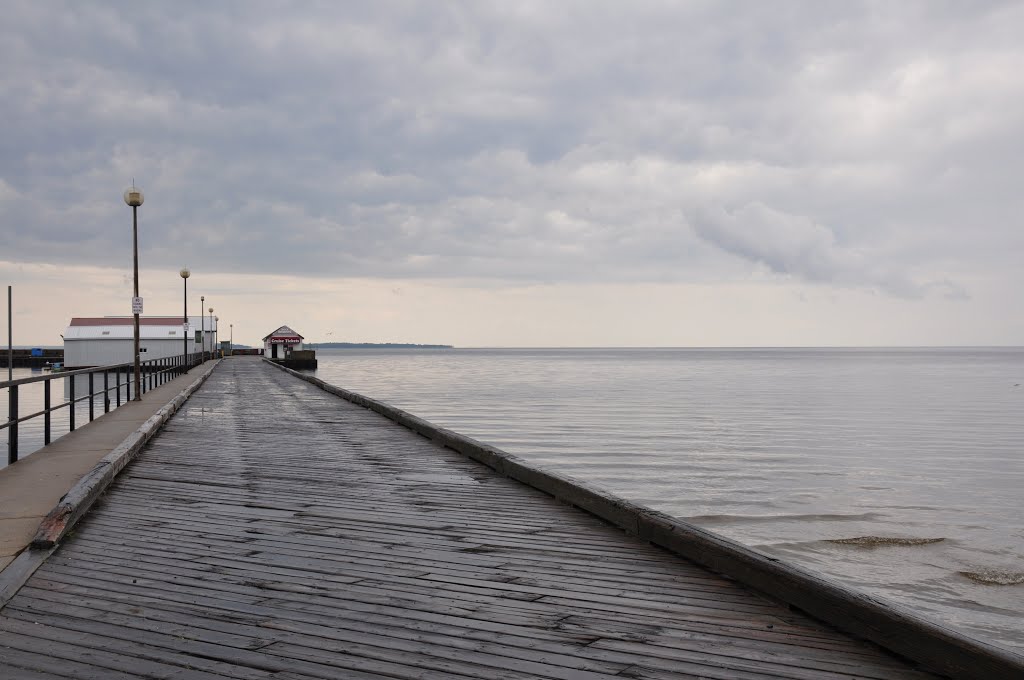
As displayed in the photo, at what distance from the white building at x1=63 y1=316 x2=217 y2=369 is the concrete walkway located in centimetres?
6928

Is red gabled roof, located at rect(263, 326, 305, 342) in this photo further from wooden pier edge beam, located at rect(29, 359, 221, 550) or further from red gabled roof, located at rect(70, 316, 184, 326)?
wooden pier edge beam, located at rect(29, 359, 221, 550)

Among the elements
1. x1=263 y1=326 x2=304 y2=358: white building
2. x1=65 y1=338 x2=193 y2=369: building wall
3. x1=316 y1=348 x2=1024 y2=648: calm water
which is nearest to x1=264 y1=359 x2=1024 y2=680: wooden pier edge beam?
x1=316 y1=348 x2=1024 y2=648: calm water

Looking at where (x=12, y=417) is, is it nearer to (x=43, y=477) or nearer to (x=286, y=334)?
(x=43, y=477)

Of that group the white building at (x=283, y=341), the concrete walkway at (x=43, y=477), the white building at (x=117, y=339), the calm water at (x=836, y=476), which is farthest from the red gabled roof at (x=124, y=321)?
the concrete walkway at (x=43, y=477)

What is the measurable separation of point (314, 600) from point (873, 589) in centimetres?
628

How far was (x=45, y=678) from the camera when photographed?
10.7 feet

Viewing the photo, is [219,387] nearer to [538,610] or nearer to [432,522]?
[432,522]

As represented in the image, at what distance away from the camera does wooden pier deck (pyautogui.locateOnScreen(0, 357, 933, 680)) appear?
346 centimetres

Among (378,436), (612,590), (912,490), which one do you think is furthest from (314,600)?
(912,490)

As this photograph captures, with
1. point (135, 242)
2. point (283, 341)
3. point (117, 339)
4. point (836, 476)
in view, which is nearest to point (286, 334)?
point (283, 341)

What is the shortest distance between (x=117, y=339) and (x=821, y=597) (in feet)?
294

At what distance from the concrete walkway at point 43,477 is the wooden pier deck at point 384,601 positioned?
16.8 inches

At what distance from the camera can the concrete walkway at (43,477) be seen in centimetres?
585

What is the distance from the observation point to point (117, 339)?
8281 cm
